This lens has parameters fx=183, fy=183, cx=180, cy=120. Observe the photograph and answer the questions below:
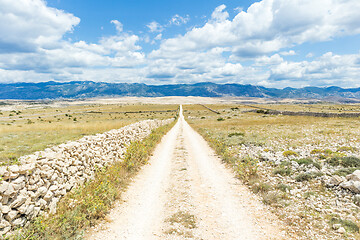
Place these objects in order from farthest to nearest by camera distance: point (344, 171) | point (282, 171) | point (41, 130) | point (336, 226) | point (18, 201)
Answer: point (41, 130) < point (282, 171) < point (344, 171) < point (336, 226) < point (18, 201)

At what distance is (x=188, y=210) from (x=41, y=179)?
21.1 feet

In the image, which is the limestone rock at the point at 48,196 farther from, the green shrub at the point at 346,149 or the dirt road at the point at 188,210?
the green shrub at the point at 346,149

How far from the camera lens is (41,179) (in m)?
7.26

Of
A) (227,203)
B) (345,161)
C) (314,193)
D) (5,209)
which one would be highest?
(5,209)

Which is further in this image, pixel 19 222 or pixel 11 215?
pixel 19 222

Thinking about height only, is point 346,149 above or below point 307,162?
above

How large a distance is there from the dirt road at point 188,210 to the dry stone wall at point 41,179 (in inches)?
92.0

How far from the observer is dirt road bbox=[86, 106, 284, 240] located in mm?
7207

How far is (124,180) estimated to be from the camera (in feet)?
39.4

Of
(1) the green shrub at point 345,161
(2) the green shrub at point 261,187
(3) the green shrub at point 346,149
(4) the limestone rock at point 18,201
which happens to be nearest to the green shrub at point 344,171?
(1) the green shrub at point 345,161

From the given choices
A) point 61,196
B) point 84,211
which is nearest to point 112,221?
point 84,211

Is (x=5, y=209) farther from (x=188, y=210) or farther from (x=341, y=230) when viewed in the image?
(x=341, y=230)

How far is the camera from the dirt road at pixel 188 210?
7.21m

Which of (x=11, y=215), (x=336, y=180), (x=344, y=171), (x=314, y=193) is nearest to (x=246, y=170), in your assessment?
(x=314, y=193)
